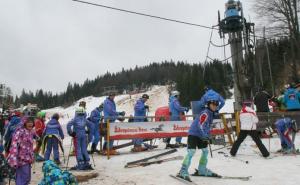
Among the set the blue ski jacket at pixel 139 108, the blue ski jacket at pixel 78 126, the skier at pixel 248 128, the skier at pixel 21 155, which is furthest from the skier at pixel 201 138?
the blue ski jacket at pixel 139 108

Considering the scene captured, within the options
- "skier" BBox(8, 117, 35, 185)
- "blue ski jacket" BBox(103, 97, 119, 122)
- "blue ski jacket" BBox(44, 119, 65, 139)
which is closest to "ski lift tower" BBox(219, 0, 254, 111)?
"blue ski jacket" BBox(103, 97, 119, 122)

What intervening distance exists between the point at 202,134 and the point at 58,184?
369 centimetres

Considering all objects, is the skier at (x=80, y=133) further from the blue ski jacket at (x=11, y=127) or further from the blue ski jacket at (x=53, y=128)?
the blue ski jacket at (x=11, y=127)

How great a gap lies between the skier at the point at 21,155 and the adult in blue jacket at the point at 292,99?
397 inches

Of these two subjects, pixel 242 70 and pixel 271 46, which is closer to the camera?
pixel 242 70

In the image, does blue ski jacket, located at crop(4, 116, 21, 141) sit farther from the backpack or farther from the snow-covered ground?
the backpack

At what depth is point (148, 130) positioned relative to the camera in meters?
14.0

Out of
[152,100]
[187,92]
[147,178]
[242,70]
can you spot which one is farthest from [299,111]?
[152,100]

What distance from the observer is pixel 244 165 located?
33.4 feet

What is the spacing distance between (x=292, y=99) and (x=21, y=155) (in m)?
10.5

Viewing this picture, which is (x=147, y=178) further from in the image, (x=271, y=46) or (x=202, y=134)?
(x=271, y=46)

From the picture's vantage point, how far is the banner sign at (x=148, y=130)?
13516mm

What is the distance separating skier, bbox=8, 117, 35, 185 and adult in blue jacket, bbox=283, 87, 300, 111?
10.1m

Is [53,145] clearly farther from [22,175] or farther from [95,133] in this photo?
[22,175]
